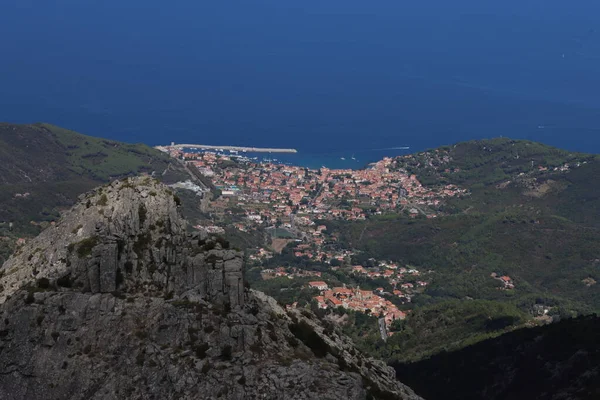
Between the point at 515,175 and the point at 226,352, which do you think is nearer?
the point at 226,352

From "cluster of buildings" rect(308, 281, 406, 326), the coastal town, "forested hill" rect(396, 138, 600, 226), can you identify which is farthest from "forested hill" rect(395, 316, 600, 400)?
"forested hill" rect(396, 138, 600, 226)

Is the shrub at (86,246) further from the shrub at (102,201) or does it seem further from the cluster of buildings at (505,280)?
the cluster of buildings at (505,280)

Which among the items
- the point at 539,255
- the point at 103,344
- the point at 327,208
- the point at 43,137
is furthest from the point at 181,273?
the point at 43,137

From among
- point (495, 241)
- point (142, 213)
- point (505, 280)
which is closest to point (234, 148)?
point (495, 241)

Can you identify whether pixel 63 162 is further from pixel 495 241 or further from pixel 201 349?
pixel 201 349

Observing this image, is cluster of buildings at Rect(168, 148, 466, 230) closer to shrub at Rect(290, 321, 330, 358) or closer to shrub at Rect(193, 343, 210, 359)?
shrub at Rect(290, 321, 330, 358)
